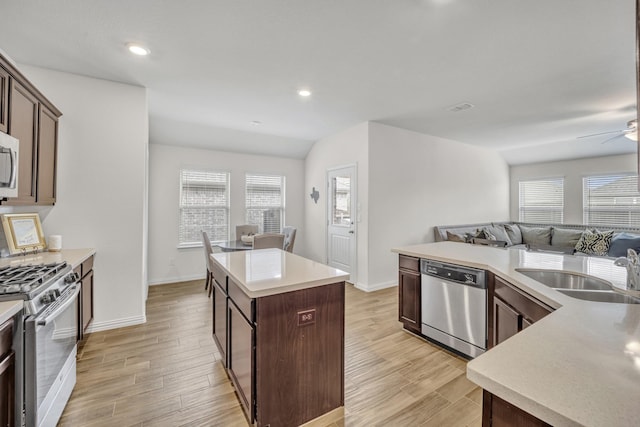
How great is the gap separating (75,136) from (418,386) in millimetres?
4019

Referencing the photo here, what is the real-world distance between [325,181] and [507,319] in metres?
4.08

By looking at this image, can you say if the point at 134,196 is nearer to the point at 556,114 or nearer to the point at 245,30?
the point at 245,30

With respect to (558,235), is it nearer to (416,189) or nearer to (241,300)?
(416,189)

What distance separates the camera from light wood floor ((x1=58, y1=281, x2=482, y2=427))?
1795 millimetres

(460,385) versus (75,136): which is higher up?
(75,136)

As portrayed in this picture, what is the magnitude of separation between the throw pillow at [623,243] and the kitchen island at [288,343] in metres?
5.99

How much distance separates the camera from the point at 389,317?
3396mm

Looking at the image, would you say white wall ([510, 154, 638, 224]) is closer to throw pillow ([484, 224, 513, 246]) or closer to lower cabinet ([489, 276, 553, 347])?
throw pillow ([484, 224, 513, 246])

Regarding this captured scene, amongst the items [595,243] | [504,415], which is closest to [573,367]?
[504,415]

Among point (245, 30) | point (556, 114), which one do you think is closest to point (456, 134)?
point (556, 114)

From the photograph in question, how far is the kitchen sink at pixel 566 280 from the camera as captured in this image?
1692 mm

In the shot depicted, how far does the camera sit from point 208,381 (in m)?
2.16

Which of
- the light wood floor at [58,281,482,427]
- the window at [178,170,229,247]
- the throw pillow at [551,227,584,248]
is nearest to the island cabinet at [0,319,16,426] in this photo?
the light wood floor at [58,281,482,427]

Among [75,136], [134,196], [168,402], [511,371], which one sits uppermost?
[75,136]
